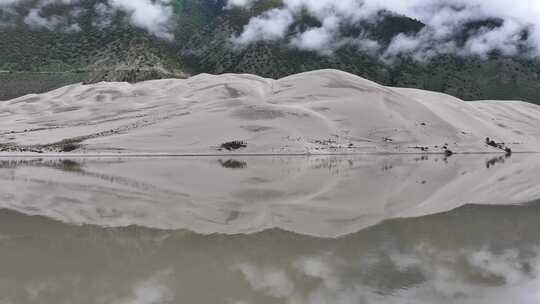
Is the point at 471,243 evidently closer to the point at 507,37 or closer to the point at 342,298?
the point at 342,298

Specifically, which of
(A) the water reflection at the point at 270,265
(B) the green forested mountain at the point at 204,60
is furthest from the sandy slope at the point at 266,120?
(B) the green forested mountain at the point at 204,60

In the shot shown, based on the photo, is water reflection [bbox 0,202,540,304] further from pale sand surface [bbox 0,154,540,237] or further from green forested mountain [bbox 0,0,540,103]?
green forested mountain [bbox 0,0,540,103]

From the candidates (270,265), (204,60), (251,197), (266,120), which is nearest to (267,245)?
(270,265)

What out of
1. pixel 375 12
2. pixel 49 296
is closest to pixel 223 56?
pixel 375 12

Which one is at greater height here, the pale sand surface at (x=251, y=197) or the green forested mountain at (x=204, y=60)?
the green forested mountain at (x=204, y=60)

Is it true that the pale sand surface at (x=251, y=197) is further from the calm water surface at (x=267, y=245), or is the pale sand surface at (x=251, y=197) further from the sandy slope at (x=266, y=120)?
the sandy slope at (x=266, y=120)
